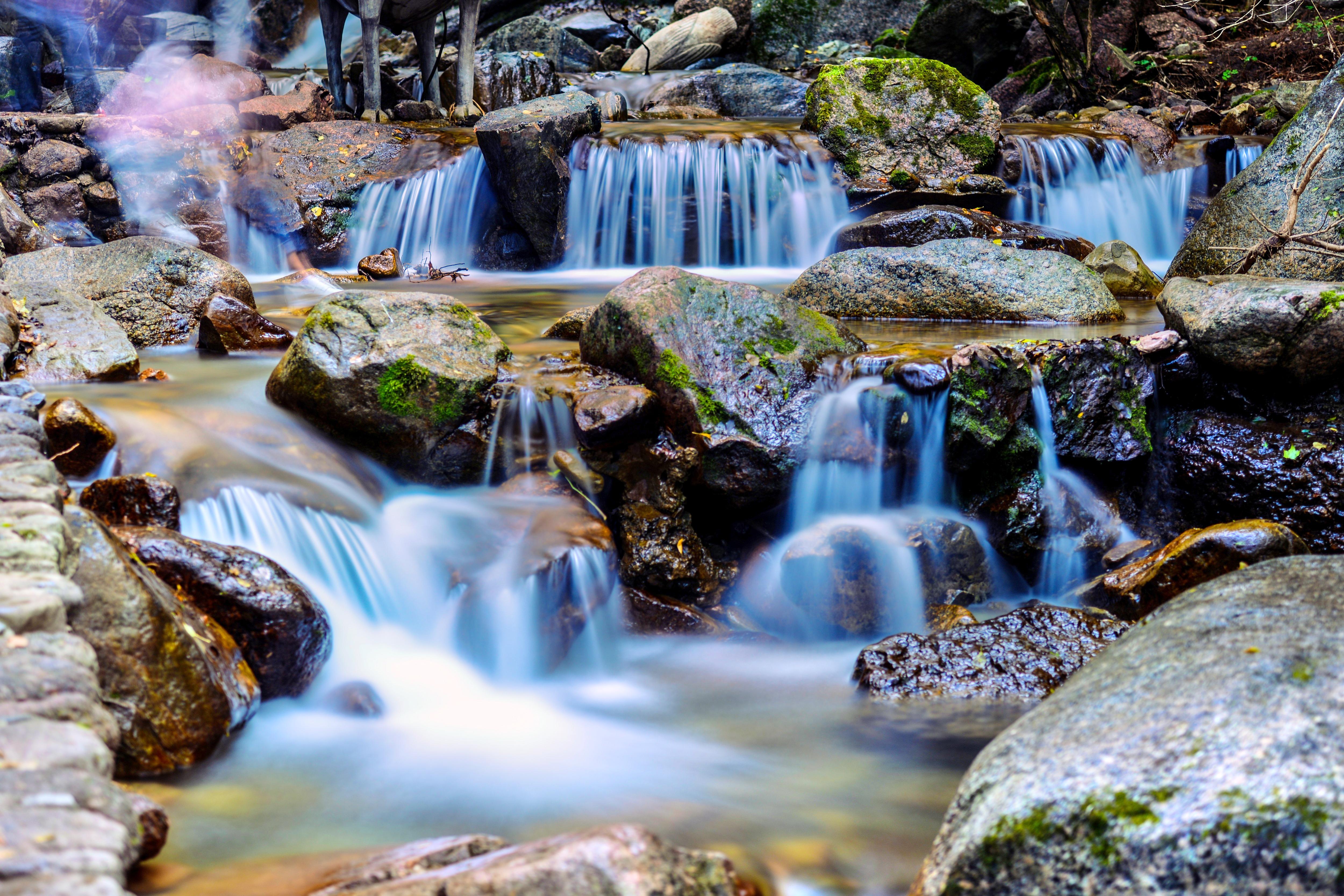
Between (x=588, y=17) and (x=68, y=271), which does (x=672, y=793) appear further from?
(x=588, y=17)

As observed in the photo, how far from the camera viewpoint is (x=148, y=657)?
112 inches

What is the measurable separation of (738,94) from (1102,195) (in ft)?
19.8

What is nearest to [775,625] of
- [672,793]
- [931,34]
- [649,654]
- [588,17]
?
[649,654]

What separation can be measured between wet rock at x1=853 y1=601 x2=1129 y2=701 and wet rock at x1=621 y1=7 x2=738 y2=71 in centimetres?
1545

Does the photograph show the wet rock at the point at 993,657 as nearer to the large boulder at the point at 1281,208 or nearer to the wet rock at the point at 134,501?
the wet rock at the point at 134,501

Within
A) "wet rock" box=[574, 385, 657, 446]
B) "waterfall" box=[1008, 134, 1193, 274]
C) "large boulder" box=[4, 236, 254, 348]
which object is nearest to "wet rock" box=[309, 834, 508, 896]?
"wet rock" box=[574, 385, 657, 446]

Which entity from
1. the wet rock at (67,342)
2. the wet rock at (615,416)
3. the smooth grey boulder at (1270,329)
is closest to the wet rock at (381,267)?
the wet rock at (67,342)

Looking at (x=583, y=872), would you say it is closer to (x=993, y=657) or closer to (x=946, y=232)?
(x=993, y=657)

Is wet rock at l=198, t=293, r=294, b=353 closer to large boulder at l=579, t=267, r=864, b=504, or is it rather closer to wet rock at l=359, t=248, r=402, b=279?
large boulder at l=579, t=267, r=864, b=504

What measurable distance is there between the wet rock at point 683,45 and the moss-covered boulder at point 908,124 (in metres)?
7.87

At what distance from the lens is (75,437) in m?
4.04

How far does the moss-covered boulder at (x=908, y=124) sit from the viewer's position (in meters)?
10.1

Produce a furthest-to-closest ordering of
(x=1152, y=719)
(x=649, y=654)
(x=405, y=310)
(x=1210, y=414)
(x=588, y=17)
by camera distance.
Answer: (x=588, y=17) → (x=1210, y=414) → (x=405, y=310) → (x=649, y=654) → (x=1152, y=719)

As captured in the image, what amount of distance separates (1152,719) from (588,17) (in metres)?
20.6
